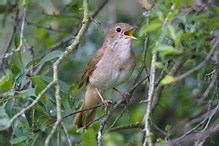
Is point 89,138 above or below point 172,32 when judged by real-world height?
below

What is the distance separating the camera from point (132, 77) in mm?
6113

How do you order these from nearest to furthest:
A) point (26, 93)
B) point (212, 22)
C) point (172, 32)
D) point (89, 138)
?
point (172, 32), point (212, 22), point (89, 138), point (26, 93)

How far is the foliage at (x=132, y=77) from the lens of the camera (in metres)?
2.55

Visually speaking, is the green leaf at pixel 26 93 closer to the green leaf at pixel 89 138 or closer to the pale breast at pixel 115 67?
the green leaf at pixel 89 138

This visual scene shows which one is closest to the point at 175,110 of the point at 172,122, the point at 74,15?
the point at 172,122

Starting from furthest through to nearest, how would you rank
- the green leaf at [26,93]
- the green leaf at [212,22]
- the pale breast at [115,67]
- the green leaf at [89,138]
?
the pale breast at [115,67]
the green leaf at [26,93]
the green leaf at [89,138]
the green leaf at [212,22]

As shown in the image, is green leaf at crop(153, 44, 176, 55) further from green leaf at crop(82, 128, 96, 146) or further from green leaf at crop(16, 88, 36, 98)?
green leaf at crop(16, 88, 36, 98)

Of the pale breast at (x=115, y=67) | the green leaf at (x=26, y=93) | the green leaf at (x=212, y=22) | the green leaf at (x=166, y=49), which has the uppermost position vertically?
the green leaf at (x=212, y=22)

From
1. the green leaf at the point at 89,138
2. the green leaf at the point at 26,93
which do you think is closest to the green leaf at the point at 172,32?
the green leaf at the point at 89,138

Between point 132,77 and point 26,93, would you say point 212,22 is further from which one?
point 132,77

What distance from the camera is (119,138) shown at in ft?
7.41

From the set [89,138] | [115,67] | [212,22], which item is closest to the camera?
[212,22]

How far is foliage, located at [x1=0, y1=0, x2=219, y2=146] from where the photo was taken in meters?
2.55

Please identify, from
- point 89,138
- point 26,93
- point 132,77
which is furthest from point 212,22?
point 132,77
